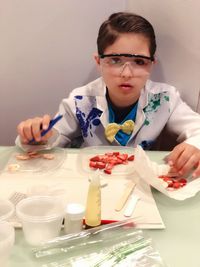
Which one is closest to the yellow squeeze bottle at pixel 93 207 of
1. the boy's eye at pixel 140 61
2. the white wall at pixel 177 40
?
the boy's eye at pixel 140 61

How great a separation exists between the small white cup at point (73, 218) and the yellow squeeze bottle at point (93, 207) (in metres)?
0.01

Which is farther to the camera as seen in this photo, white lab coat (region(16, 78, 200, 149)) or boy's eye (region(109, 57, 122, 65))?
white lab coat (region(16, 78, 200, 149))

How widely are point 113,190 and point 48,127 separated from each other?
27cm

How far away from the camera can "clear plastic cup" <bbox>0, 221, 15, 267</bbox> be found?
1.72 feet

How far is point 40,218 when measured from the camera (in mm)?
605

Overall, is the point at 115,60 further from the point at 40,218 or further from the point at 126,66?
the point at 40,218

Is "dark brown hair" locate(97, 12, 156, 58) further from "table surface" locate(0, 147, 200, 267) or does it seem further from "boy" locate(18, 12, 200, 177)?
"table surface" locate(0, 147, 200, 267)

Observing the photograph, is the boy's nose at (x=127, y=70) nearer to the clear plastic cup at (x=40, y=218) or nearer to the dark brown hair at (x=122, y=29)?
the dark brown hair at (x=122, y=29)

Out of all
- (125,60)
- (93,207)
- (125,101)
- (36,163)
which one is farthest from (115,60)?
(93,207)

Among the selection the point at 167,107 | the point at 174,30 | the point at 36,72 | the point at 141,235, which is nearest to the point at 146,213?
the point at 141,235

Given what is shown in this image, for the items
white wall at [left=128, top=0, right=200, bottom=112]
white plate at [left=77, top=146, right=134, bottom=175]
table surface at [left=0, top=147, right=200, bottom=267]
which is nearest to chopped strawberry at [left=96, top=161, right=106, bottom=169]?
white plate at [left=77, top=146, right=134, bottom=175]

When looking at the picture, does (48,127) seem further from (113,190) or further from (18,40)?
(18,40)

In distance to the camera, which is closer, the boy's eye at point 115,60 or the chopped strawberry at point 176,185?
the chopped strawberry at point 176,185

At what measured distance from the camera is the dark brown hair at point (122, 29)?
1.09 metres
